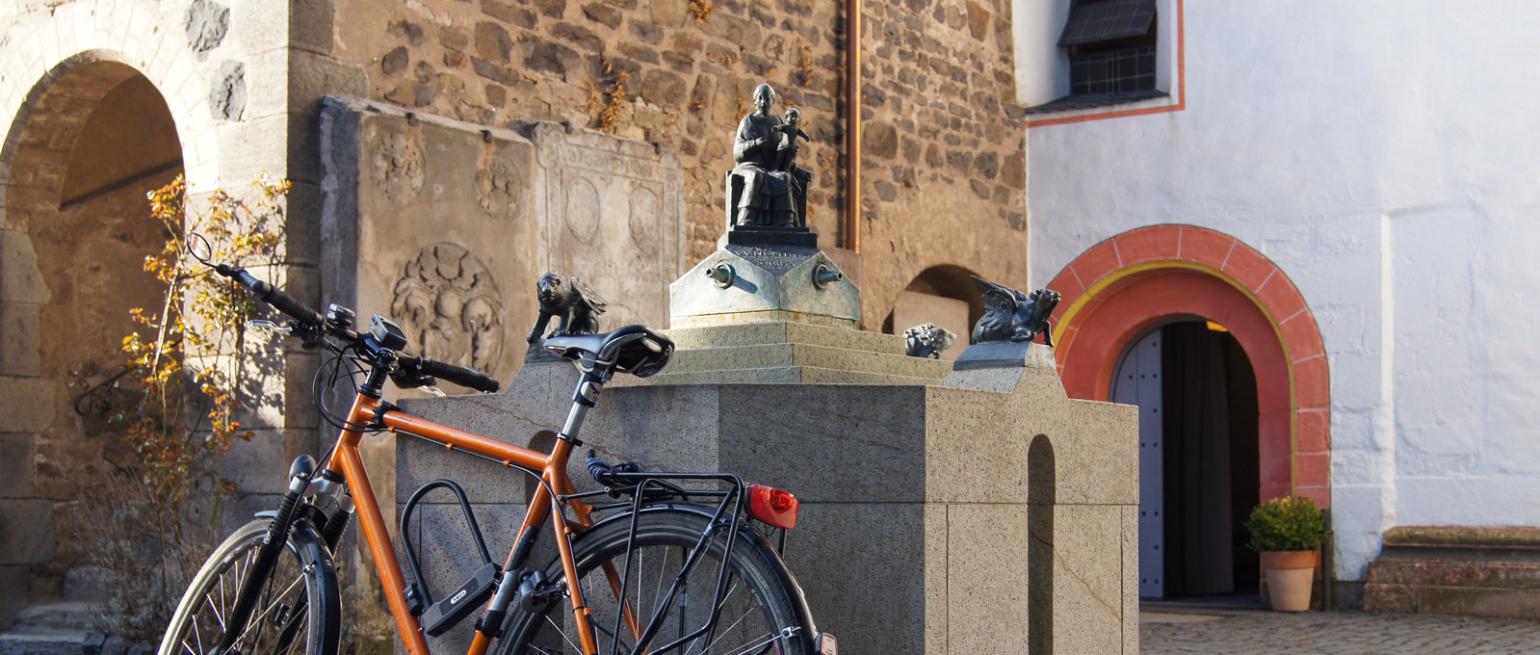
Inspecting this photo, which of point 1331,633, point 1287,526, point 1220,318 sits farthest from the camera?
point 1220,318

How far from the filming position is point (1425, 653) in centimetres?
796

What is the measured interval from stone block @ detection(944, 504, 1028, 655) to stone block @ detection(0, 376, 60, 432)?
5597 millimetres

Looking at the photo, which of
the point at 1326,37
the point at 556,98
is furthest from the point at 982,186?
the point at 556,98

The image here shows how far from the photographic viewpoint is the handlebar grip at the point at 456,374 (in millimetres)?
3900

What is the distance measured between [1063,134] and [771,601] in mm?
9011

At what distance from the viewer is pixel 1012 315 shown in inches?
187

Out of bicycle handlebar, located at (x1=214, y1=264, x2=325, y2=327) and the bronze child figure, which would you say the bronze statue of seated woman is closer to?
the bronze child figure

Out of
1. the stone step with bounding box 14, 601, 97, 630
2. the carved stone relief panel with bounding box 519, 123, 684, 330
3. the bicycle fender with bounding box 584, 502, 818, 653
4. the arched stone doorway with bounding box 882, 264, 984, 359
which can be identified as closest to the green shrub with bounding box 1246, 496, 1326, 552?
the arched stone doorway with bounding box 882, 264, 984, 359

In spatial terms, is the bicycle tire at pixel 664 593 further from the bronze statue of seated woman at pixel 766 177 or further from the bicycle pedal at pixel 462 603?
the bronze statue of seated woman at pixel 766 177

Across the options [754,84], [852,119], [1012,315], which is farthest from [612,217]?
[1012,315]

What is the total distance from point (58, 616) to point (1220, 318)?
23.2 feet

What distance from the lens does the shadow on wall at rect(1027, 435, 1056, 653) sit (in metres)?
4.51

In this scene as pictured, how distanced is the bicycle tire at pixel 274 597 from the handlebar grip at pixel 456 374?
1.44 ft

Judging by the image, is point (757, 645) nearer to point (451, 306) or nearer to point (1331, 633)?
point (451, 306)
